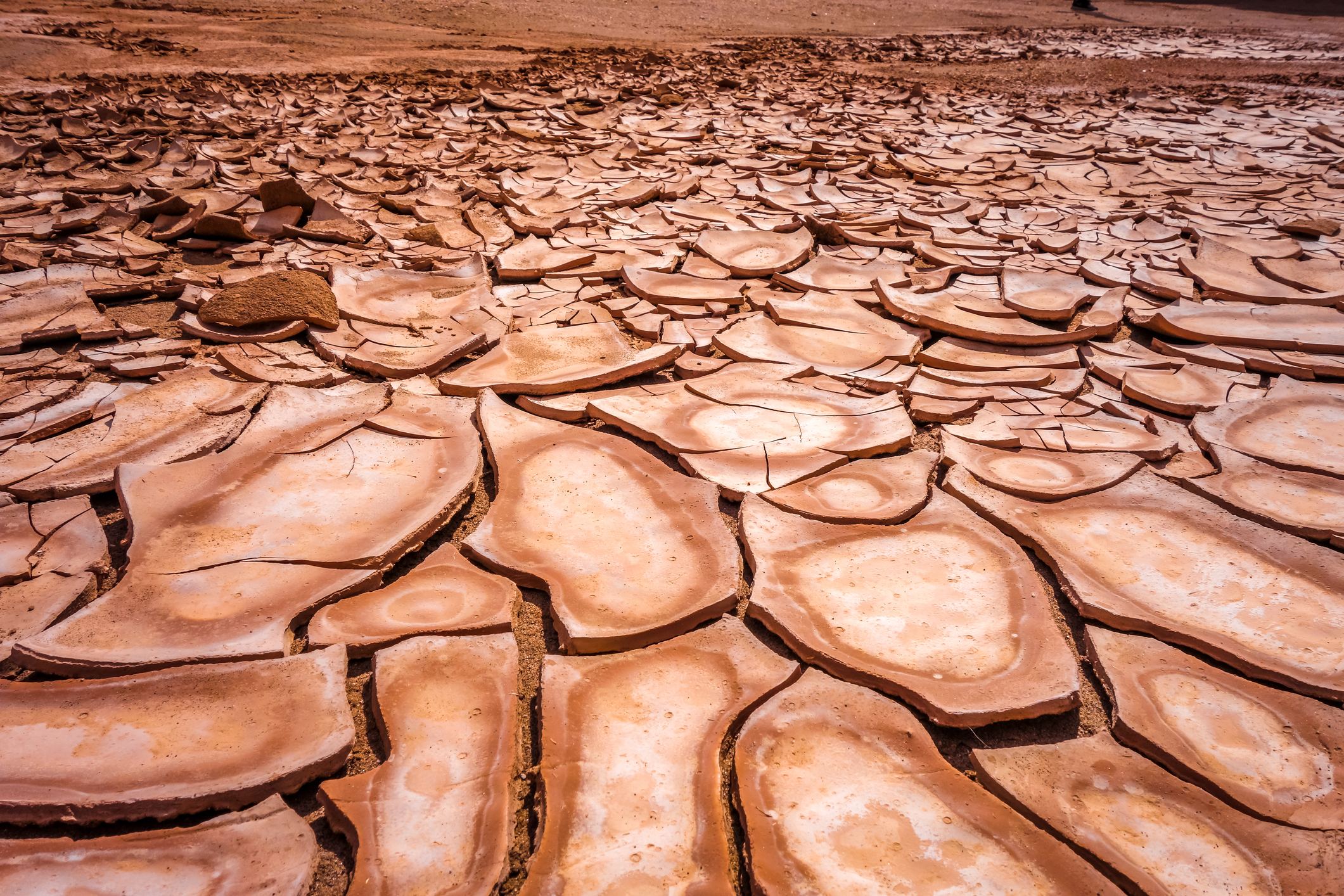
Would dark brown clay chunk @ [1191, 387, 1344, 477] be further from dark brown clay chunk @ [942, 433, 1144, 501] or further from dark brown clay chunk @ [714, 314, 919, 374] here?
dark brown clay chunk @ [714, 314, 919, 374]

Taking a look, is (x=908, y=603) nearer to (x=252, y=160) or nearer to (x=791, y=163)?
(x=791, y=163)

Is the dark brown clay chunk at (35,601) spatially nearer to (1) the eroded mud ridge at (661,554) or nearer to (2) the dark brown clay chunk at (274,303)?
(1) the eroded mud ridge at (661,554)

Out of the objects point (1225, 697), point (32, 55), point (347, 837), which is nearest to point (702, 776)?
point (347, 837)

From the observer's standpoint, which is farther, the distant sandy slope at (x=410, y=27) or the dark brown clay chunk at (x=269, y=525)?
the distant sandy slope at (x=410, y=27)

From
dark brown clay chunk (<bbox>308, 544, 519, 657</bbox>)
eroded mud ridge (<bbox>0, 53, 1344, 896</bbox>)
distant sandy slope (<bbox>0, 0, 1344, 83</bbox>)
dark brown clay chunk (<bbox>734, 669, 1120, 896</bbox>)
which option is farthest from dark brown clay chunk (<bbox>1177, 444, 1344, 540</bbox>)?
distant sandy slope (<bbox>0, 0, 1344, 83</bbox>)

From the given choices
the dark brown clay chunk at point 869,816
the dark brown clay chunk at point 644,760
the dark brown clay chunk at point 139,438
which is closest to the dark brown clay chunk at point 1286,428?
the dark brown clay chunk at point 869,816

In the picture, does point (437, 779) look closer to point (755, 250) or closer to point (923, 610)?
point (923, 610)
